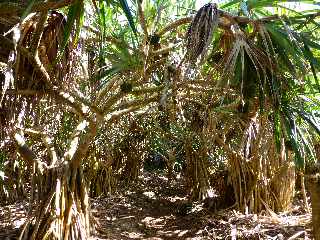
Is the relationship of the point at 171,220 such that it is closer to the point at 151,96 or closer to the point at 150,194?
the point at 150,194

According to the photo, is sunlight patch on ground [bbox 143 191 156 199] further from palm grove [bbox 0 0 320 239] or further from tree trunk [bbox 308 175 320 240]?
tree trunk [bbox 308 175 320 240]

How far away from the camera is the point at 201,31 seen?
6.19 ft

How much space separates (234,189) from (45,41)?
2.81 meters

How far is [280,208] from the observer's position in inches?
185

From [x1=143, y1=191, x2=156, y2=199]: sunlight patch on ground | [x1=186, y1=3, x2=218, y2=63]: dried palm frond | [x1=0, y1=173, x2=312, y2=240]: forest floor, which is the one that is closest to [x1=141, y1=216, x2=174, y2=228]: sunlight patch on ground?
[x1=0, y1=173, x2=312, y2=240]: forest floor

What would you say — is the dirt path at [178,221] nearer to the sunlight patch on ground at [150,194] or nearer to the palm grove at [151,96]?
the sunlight patch on ground at [150,194]

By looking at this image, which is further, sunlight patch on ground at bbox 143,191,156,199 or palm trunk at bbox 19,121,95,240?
sunlight patch on ground at bbox 143,191,156,199

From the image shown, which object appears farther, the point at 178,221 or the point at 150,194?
the point at 150,194

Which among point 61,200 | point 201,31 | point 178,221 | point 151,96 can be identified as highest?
point 151,96

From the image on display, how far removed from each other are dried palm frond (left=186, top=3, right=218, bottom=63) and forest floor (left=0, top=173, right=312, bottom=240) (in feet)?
6.79

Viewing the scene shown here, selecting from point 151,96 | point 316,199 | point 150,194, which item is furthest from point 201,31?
point 150,194

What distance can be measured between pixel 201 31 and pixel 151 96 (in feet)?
5.70

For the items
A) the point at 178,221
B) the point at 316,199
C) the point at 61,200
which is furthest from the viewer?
the point at 178,221

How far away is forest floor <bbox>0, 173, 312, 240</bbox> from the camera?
3941 millimetres
